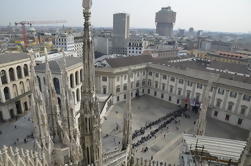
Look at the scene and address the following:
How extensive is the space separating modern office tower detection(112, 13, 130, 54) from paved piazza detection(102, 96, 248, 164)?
80.0 meters

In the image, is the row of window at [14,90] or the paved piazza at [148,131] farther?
the row of window at [14,90]

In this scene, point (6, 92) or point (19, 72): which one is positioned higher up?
point (19, 72)

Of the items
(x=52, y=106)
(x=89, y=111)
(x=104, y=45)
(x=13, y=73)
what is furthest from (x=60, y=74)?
(x=104, y=45)

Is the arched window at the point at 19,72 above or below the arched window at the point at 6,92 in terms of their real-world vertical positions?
above

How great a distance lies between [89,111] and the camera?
38.1ft

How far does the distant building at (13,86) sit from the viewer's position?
44250 millimetres

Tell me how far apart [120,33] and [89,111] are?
136 metres

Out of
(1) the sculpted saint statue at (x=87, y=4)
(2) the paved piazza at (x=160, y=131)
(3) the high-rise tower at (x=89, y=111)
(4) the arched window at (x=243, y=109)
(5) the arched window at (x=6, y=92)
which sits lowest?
(2) the paved piazza at (x=160, y=131)

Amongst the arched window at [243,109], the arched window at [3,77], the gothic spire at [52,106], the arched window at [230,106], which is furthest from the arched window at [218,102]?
the arched window at [3,77]

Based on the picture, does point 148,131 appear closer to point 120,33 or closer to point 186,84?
point 186,84

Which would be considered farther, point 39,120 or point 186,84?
point 186,84

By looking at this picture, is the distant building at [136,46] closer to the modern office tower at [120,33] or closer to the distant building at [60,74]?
the modern office tower at [120,33]

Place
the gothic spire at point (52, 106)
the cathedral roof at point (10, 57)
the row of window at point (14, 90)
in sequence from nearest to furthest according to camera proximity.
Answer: the gothic spire at point (52, 106)
the cathedral roof at point (10, 57)
the row of window at point (14, 90)

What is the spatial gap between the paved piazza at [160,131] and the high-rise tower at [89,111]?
23.8 m
